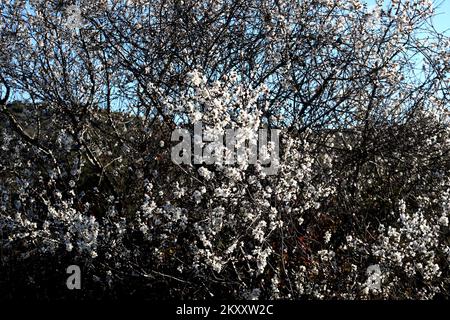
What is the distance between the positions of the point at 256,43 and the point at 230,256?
234 centimetres

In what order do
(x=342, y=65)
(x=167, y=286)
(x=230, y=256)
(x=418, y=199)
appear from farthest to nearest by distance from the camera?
(x=342, y=65) < (x=418, y=199) < (x=167, y=286) < (x=230, y=256)

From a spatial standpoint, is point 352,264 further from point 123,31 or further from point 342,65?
point 123,31

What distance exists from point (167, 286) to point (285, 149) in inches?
54.3

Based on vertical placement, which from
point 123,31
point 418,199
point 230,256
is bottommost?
point 230,256

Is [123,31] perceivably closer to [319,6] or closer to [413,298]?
[319,6]

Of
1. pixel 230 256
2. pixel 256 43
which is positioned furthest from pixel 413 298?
pixel 256 43

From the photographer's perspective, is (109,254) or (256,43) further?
(256,43)

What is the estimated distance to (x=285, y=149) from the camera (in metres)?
4.60

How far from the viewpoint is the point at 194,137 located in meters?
4.29

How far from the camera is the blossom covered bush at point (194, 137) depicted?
4.47 m

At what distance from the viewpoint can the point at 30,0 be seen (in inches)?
223

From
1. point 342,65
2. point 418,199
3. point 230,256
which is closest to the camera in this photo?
point 230,256

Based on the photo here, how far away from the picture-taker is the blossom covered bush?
447 cm

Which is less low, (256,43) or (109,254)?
(256,43)
